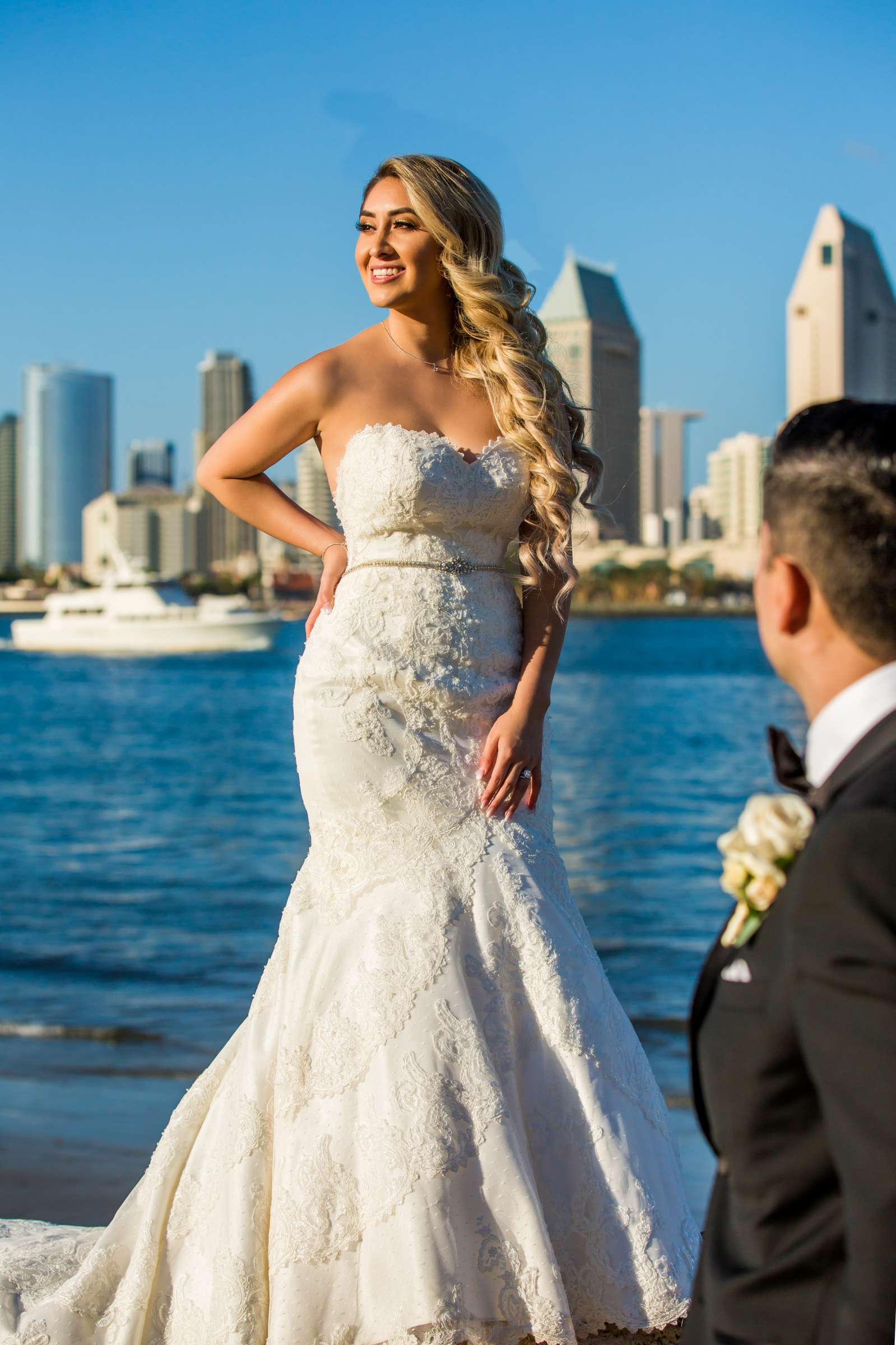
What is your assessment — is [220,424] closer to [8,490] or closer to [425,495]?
[8,490]

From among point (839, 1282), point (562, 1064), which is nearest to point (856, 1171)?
point (839, 1282)

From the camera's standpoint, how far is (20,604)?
126m

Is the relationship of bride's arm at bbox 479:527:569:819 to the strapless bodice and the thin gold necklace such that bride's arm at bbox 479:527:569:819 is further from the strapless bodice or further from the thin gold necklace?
the thin gold necklace

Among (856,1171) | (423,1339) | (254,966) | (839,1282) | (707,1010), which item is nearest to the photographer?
(856,1171)

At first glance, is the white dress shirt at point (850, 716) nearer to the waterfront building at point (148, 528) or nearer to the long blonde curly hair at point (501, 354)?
the long blonde curly hair at point (501, 354)

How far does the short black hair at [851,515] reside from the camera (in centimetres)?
130

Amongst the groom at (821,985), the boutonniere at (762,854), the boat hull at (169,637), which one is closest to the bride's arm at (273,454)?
the groom at (821,985)

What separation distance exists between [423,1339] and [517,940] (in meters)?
0.74

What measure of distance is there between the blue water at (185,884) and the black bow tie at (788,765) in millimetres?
3480

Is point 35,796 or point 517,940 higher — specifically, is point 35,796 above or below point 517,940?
below

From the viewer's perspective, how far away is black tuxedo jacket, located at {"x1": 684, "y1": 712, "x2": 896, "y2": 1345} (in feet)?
3.81

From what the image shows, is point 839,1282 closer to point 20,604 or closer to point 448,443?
point 448,443

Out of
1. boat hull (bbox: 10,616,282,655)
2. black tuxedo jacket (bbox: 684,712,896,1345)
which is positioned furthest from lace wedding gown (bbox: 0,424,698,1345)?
boat hull (bbox: 10,616,282,655)

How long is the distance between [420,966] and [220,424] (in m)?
127
